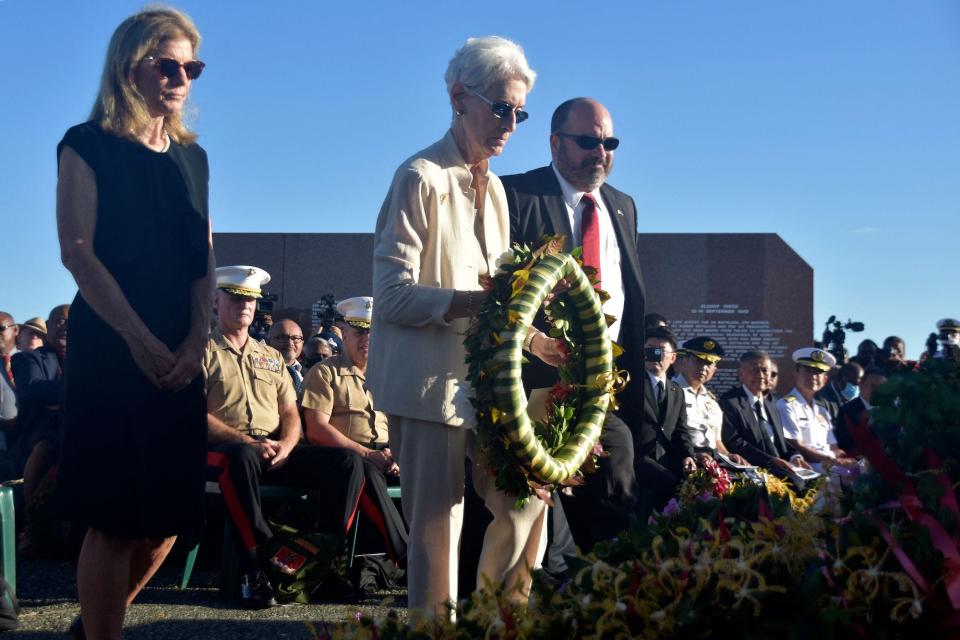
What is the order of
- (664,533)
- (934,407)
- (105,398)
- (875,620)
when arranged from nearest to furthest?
(875,620) < (934,407) < (664,533) < (105,398)

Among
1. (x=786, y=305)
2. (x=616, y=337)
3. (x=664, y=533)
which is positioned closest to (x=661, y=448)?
(x=616, y=337)

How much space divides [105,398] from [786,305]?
553 inches

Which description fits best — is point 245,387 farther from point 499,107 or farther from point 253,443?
point 499,107

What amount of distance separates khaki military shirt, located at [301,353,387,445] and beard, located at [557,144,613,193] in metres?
2.90

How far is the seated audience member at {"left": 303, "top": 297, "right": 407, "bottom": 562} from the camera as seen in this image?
21.5 ft

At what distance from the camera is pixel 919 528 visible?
1.80m

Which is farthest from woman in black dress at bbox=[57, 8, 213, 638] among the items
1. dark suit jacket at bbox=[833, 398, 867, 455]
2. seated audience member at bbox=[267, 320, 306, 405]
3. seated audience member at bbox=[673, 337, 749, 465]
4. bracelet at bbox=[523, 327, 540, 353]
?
seated audience member at bbox=[267, 320, 306, 405]

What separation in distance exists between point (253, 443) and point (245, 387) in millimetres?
460

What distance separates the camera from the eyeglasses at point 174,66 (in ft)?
10.5

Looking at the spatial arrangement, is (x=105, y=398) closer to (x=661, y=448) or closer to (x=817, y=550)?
(x=817, y=550)

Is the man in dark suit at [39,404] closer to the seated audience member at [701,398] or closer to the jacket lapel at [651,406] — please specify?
the jacket lapel at [651,406]

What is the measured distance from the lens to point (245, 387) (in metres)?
6.31

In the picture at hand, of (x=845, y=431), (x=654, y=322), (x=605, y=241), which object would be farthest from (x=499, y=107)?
(x=654, y=322)

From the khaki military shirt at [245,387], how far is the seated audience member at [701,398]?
3489 mm
